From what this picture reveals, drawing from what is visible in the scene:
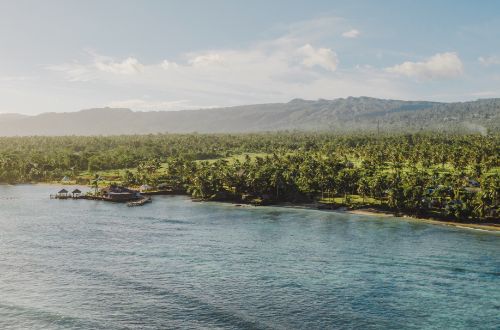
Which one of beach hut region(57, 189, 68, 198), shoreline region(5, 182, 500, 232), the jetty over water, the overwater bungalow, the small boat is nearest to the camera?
shoreline region(5, 182, 500, 232)

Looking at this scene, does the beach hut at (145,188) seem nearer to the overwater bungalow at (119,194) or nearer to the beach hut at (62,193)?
the overwater bungalow at (119,194)

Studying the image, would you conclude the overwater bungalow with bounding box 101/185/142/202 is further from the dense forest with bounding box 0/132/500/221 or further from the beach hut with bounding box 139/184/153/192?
the dense forest with bounding box 0/132/500/221

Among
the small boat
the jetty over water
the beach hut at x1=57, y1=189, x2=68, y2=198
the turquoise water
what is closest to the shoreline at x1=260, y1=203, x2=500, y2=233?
the turquoise water

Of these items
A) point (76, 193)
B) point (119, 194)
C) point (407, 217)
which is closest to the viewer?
point (407, 217)

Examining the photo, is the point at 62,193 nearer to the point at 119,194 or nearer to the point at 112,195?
the point at 112,195

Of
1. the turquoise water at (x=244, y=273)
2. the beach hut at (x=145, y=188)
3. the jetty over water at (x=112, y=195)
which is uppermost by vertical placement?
the beach hut at (x=145, y=188)

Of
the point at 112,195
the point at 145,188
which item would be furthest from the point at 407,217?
the point at 112,195

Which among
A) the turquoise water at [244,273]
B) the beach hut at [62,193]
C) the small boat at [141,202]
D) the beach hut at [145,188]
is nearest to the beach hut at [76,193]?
the beach hut at [62,193]

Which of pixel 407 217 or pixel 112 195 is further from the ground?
pixel 112 195
